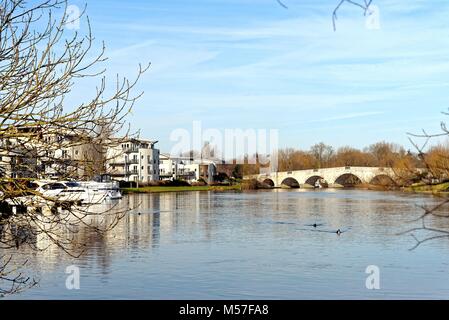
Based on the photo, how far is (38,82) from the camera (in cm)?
659

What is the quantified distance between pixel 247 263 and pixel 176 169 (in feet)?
279

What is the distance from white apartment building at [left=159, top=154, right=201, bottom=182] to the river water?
72474mm

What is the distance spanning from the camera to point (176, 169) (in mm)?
102438

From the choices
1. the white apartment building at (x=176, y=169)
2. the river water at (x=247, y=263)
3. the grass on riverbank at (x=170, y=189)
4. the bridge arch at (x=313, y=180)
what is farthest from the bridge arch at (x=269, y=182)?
the river water at (x=247, y=263)

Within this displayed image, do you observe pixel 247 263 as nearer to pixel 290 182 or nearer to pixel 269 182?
pixel 269 182

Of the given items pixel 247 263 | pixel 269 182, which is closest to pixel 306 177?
pixel 269 182

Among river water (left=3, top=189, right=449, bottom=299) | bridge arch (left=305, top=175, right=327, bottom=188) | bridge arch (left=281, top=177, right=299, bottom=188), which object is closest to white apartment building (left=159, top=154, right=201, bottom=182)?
bridge arch (left=281, top=177, right=299, bottom=188)

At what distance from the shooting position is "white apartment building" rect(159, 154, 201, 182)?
10094 cm

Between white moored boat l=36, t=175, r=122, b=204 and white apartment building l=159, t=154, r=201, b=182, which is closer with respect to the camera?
white moored boat l=36, t=175, r=122, b=204

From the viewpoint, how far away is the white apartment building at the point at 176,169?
331 ft

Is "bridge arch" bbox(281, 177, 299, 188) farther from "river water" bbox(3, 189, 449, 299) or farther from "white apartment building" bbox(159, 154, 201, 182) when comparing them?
"river water" bbox(3, 189, 449, 299)

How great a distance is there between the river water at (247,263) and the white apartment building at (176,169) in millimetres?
72474

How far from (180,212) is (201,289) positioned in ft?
75.3
